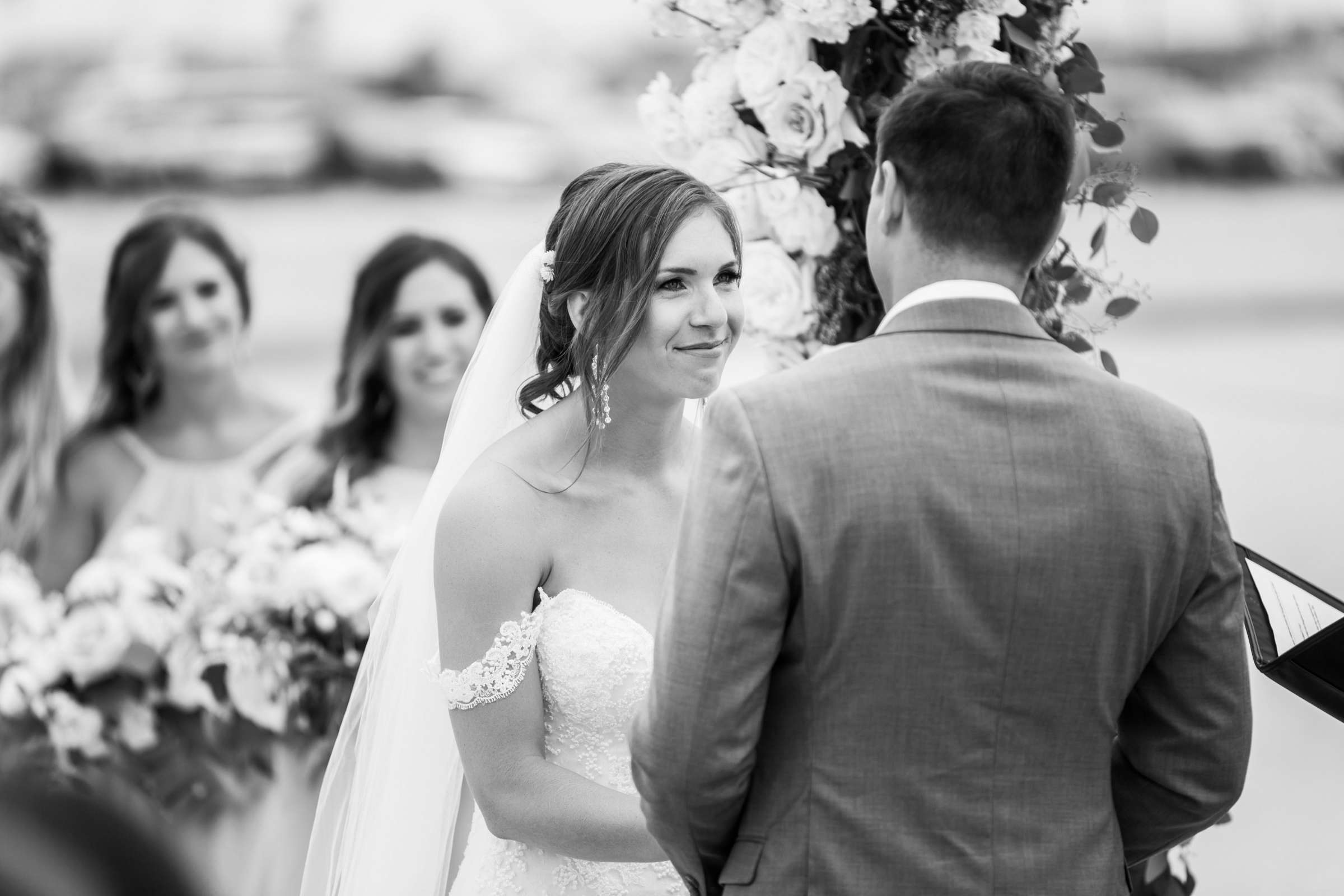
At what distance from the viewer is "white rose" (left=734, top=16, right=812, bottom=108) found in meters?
2.09

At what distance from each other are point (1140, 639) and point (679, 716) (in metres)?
0.52

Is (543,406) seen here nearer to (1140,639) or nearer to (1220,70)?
(1140,639)

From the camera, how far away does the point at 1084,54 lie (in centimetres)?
212

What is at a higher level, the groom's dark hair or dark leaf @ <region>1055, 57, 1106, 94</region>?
dark leaf @ <region>1055, 57, 1106, 94</region>

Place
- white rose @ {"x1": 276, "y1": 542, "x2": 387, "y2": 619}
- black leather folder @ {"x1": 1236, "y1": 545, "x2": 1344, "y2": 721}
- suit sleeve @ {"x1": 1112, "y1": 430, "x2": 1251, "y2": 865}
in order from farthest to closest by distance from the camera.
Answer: white rose @ {"x1": 276, "y1": 542, "x2": 387, "y2": 619}, black leather folder @ {"x1": 1236, "y1": 545, "x2": 1344, "y2": 721}, suit sleeve @ {"x1": 1112, "y1": 430, "x2": 1251, "y2": 865}

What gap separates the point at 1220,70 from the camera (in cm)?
417

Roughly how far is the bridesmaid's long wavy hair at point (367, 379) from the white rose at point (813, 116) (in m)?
1.91

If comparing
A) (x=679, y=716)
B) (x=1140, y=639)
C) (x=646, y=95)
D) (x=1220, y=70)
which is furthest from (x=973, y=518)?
(x=1220, y=70)

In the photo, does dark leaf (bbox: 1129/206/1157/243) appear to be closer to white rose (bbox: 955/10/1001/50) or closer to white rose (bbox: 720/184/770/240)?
white rose (bbox: 955/10/1001/50)

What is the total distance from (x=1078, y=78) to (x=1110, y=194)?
0.60 feet

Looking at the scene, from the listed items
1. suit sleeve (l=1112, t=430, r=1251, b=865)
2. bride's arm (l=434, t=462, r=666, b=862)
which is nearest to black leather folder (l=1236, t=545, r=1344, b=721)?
suit sleeve (l=1112, t=430, r=1251, b=865)

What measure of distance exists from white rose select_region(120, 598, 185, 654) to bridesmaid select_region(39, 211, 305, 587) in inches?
26.2

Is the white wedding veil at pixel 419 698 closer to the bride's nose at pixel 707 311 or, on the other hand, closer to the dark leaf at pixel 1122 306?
the bride's nose at pixel 707 311

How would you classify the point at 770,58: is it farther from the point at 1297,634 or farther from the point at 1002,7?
the point at 1297,634
